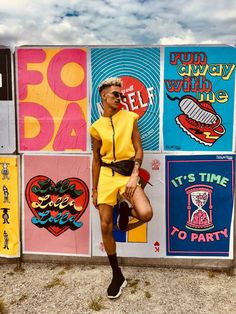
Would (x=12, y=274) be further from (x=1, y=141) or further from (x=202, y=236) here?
(x=202, y=236)

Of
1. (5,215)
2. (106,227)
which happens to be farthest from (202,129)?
(5,215)

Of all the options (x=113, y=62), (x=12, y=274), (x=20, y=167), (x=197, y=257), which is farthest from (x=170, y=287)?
(x=113, y=62)

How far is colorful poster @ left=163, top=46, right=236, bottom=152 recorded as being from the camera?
398cm

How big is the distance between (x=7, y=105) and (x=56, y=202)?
1419mm

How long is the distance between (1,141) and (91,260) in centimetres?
198

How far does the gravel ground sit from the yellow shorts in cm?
103

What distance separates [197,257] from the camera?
14.1 feet

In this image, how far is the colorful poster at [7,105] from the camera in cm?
418

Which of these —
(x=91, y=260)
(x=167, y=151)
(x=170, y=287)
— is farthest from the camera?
(x=91, y=260)

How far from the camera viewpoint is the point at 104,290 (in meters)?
3.81

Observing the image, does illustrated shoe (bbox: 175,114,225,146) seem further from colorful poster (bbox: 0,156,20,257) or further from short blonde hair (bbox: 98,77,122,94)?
colorful poster (bbox: 0,156,20,257)

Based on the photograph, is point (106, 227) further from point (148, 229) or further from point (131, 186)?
point (148, 229)

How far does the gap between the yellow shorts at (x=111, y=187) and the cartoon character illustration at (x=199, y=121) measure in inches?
41.1

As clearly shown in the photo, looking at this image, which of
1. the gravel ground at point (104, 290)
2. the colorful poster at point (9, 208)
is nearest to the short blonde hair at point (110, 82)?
the colorful poster at point (9, 208)
